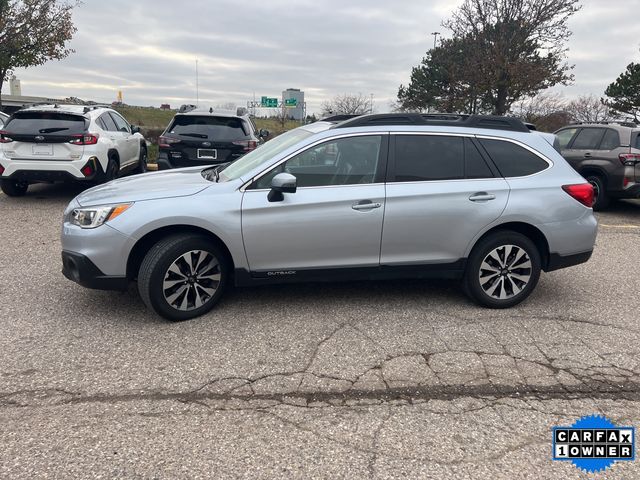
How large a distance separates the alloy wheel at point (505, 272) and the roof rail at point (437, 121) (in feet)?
3.90

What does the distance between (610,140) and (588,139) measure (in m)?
0.49

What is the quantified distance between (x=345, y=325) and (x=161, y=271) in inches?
61.4

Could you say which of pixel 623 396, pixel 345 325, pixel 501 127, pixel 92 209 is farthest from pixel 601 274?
pixel 92 209

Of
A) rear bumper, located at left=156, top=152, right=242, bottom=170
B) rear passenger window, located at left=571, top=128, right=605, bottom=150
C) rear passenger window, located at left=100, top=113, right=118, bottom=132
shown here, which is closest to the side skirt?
rear bumper, located at left=156, top=152, right=242, bottom=170

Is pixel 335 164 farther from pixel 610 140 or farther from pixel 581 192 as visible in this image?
pixel 610 140

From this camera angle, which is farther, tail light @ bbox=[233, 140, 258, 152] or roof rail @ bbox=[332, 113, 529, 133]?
tail light @ bbox=[233, 140, 258, 152]

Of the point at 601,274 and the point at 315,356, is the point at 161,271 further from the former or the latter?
→ the point at 601,274

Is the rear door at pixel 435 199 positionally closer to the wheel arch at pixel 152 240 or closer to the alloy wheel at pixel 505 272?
the alloy wheel at pixel 505 272

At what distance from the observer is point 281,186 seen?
3.96 meters

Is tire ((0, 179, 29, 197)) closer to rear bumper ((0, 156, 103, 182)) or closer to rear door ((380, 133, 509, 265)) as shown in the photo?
rear bumper ((0, 156, 103, 182))

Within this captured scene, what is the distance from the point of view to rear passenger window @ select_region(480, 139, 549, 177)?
4.61 meters

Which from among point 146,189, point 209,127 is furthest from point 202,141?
point 146,189

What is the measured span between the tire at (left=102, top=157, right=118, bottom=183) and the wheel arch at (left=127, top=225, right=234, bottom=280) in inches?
202

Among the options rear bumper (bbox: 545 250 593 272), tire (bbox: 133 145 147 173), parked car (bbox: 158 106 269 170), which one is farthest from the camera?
tire (bbox: 133 145 147 173)
